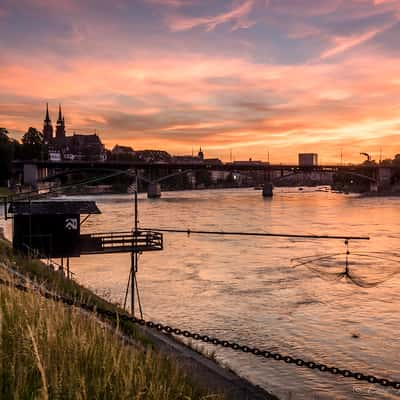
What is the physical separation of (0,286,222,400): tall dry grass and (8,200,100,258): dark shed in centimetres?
2000

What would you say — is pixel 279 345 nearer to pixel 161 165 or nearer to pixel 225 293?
pixel 225 293

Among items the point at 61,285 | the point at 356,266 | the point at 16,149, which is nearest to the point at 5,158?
the point at 16,149

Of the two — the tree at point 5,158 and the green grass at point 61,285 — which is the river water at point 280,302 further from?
the tree at point 5,158

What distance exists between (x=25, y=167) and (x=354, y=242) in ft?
294

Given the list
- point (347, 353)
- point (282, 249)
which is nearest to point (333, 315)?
point (347, 353)

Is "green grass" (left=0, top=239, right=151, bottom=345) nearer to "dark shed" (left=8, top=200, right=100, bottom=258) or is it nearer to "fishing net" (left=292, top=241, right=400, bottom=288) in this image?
"dark shed" (left=8, top=200, right=100, bottom=258)

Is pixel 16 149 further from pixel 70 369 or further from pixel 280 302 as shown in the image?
pixel 70 369

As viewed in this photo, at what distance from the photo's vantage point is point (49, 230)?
27219mm

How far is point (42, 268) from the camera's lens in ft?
64.7

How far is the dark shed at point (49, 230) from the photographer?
86.4ft

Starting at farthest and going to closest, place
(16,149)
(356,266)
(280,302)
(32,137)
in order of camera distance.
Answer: (32,137) → (16,149) → (356,266) → (280,302)

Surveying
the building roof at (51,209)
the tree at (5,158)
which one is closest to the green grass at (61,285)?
the building roof at (51,209)

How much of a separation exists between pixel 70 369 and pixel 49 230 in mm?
22795

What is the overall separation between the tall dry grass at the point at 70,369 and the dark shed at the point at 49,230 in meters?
20.0
